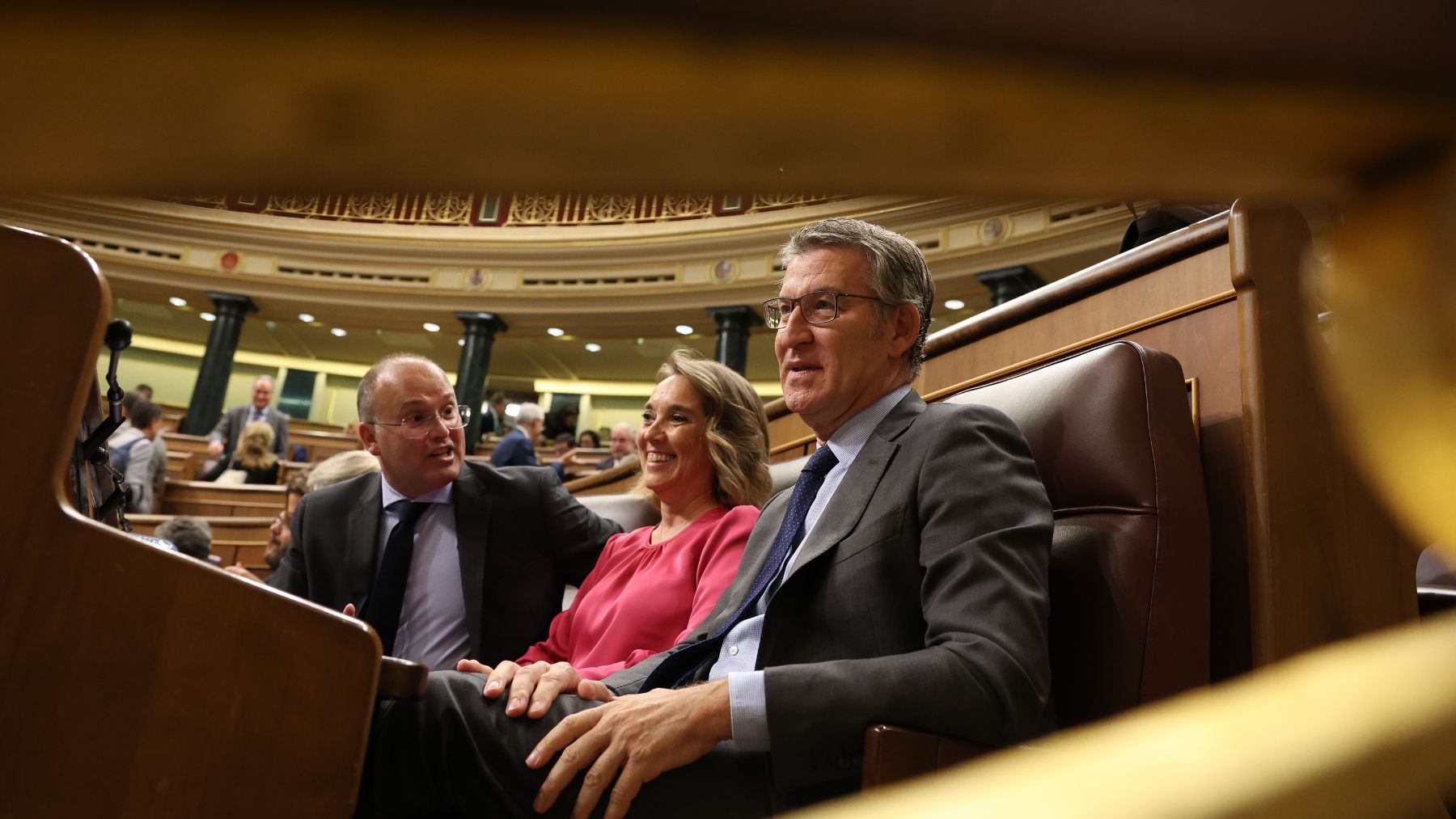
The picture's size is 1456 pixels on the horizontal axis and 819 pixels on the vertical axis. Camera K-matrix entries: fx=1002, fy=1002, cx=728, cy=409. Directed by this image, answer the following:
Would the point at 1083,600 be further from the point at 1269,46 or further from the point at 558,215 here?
the point at 558,215

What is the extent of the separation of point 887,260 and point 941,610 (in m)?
Result: 0.62

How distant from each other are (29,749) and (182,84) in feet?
2.90

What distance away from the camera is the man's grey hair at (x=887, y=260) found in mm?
1407

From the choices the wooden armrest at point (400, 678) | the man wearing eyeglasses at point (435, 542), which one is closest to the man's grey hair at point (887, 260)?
the wooden armrest at point (400, 678)

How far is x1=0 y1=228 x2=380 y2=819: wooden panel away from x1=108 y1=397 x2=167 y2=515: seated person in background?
15.8ft

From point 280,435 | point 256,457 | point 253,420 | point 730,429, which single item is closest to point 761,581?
point 730,429

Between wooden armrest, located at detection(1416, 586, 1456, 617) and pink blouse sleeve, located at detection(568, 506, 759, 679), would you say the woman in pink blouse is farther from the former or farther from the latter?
wooden armrest, located at detection(1416, 586, 1456, 617)

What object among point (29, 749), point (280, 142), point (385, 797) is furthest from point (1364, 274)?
point (385, 797)

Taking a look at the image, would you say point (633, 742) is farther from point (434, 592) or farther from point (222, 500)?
point (222, 500)

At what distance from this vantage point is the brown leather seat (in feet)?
3.19

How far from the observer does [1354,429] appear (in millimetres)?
174

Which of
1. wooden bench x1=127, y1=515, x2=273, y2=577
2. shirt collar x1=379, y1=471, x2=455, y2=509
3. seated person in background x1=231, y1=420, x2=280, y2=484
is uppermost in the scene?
seated person in background x1=231, y1=420, x2=280, y2=484

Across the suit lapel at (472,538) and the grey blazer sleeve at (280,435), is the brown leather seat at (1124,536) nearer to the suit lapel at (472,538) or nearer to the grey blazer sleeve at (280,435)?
the suit lapel at (472,538)

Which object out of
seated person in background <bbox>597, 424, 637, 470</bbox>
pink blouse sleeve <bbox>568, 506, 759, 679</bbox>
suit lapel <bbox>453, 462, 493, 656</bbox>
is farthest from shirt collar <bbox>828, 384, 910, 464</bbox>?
seated person in background <bbox>597, 424, 637, 470</bbox>
